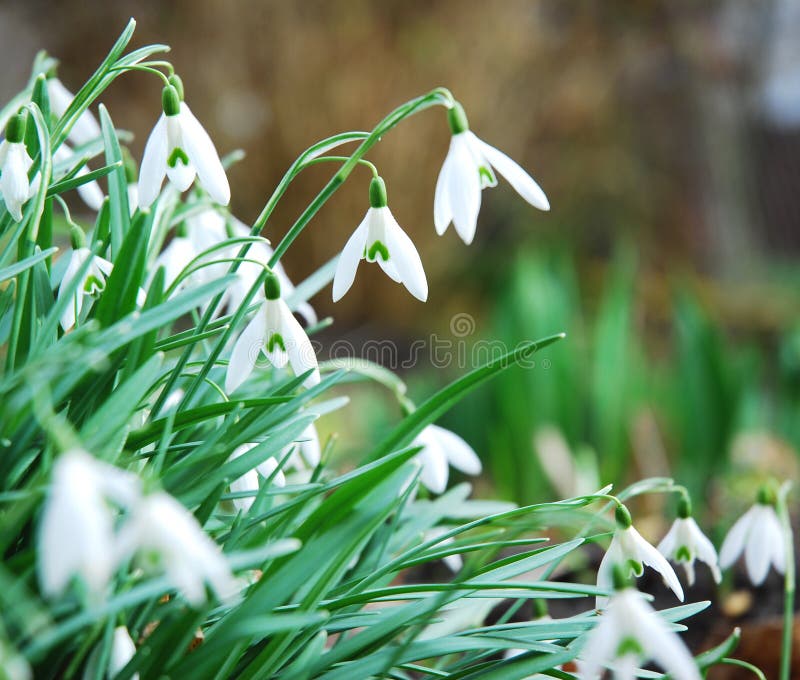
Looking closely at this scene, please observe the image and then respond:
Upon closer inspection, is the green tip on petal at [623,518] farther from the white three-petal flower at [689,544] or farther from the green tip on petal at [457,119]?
the green tip on petal at [457,119]

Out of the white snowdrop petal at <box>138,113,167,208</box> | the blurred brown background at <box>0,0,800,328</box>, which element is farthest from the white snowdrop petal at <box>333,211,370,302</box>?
the blurred brown background at <box>0,0,800,328</box>

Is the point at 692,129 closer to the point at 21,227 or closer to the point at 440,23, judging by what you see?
the point at 440,23

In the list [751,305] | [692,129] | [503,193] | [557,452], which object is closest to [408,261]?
[557,452]

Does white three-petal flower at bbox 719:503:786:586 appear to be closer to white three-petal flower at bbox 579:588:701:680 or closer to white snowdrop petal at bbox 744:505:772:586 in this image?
white snowdrop petal at bbox 744:505:772:586

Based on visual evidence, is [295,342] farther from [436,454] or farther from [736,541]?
[736,541]

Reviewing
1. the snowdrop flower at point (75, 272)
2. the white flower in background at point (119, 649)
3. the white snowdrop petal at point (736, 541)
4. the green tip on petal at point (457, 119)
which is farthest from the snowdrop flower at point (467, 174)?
the white snowdrop petal at point (736, 541)

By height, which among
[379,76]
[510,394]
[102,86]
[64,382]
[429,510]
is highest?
[379,76]

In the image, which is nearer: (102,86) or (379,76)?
(102,86)
